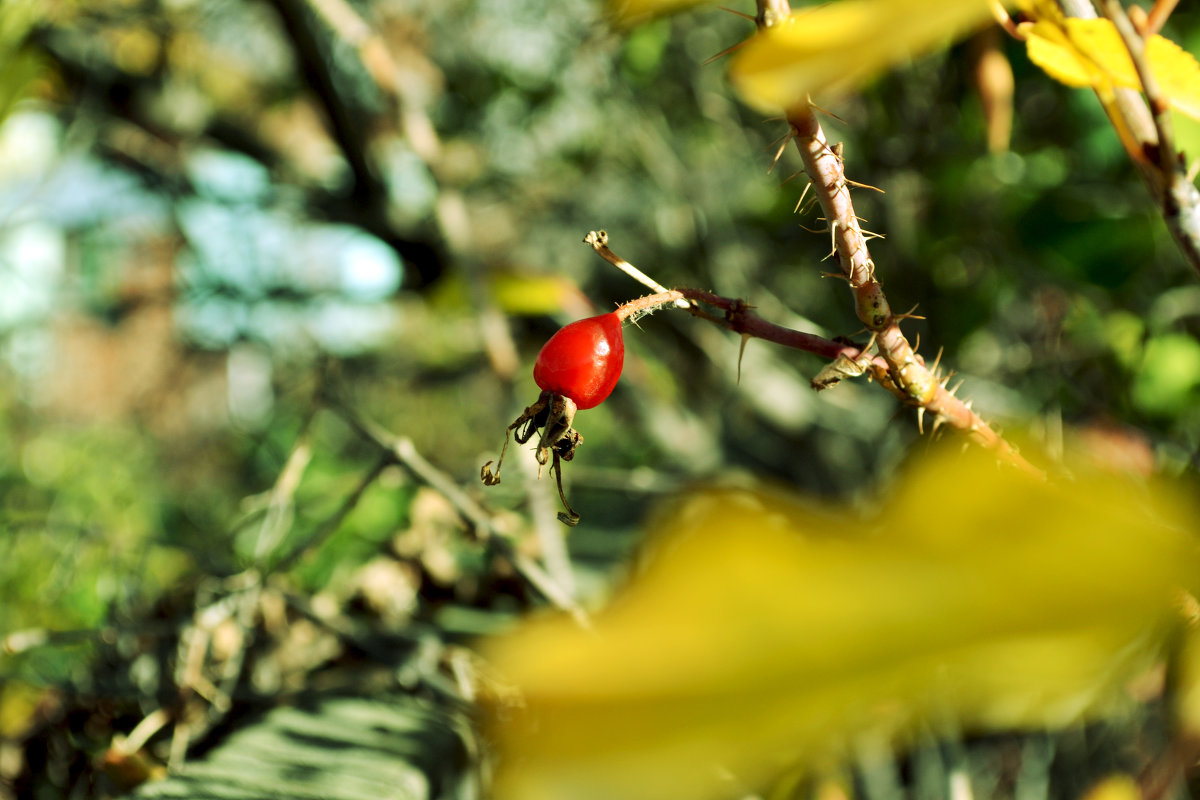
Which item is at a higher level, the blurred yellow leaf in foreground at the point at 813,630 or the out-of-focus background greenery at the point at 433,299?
the blurred yellow leaf in foreground at the point at 813,630

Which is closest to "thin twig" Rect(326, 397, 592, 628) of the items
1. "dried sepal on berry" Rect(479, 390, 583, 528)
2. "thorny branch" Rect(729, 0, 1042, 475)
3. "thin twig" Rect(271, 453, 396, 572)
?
"thin twig" Rect(271, 453, 396, 572)

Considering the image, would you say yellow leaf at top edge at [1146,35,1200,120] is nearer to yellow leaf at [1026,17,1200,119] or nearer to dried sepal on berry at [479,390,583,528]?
yellow leaf at [1026,17,1200,119]

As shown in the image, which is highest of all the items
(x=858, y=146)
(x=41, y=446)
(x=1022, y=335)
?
(x=858, y=146)

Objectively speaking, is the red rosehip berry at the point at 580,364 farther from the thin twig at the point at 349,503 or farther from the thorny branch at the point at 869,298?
the thin twig at the point at 349,503

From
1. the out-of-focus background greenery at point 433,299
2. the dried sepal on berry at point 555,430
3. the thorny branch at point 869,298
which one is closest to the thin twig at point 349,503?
the out-of-focus background greenery at point 433,299

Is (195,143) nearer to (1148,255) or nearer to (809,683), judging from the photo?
(1148,255)

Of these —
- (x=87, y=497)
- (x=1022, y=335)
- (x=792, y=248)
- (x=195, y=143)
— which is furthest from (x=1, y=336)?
(x=1022, y=335)
